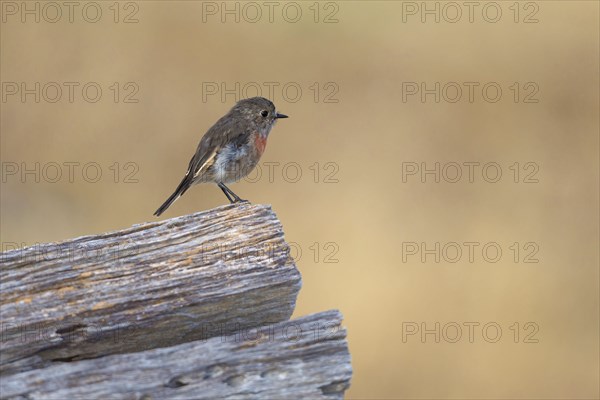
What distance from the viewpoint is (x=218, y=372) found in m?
4.39

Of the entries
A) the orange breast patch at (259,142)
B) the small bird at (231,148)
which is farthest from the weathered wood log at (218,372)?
the orange breast patch at (259,142)

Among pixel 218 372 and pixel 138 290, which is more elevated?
pixel 138 290

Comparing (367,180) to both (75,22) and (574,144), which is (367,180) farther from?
(75,22)

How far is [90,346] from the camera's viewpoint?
452 cm

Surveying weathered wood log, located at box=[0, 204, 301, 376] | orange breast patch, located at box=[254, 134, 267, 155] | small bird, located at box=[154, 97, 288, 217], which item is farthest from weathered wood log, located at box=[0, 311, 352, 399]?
orange breast patch, located at box=[254, 134, 267, 155]

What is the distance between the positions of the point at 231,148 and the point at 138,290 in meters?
4.85

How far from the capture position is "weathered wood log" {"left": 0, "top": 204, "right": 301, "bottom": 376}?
176 inches

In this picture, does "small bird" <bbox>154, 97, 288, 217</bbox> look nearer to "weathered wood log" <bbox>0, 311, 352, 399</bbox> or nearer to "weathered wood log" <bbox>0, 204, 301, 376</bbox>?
"weathered wood log" <bbox>0, 204, 301, 376</bbox>

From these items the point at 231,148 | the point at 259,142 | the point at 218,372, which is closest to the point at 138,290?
the point at 218,372

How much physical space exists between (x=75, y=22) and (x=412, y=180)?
6.97 meters

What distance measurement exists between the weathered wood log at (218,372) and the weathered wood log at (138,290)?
16cm

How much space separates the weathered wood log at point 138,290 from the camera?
4.48 meters

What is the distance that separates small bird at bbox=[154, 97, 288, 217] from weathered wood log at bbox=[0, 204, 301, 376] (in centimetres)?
443

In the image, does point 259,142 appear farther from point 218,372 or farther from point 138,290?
point 218,372
